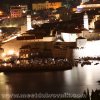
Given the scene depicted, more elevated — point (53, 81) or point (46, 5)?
point (46, 5)

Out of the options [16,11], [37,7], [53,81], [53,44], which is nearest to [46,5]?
Result: [37,7]

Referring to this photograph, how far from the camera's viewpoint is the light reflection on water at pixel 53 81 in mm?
19422

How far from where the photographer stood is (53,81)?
2094 cm

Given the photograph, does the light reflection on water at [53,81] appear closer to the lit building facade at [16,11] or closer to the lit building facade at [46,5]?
the lit building facade at [16,11]

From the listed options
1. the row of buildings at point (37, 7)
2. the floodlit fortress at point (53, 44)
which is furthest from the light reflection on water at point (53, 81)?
the row of buildings at point (37, 7)

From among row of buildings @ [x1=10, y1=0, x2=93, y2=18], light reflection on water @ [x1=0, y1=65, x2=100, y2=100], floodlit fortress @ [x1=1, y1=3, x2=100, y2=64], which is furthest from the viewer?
row of buildings @ [x1=10, y1=0, x2=93, y2=18]

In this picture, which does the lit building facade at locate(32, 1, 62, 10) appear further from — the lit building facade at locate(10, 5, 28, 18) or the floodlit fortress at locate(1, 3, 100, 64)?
the floodlit fortress at locate(1, 3, 100, 64)

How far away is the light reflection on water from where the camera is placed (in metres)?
19.4

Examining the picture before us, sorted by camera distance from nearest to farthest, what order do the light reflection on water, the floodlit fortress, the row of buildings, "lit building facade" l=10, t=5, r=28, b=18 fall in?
the light reflection on water
the floodlit fortress
"lit building facade" l=10, t=5, r=28, b=18
the row of buildings

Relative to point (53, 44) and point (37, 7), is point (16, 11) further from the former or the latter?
point (53, 44)

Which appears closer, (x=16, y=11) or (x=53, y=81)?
(x=53, y=81)

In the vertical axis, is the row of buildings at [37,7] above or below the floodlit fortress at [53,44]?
above

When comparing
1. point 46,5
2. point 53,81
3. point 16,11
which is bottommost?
point 53,81

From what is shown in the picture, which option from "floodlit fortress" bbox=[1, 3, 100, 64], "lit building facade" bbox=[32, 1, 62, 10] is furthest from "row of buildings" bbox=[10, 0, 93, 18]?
"floodlit fortress" bbox=[1, 3, 100, 64]
